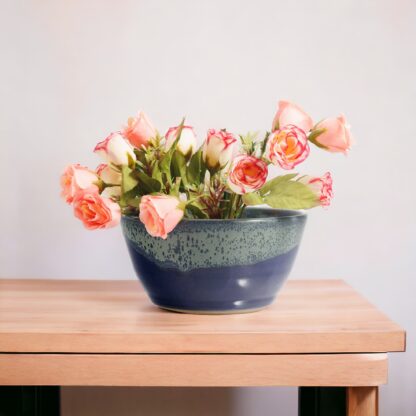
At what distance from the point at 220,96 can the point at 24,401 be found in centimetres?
72

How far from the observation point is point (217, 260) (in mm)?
973

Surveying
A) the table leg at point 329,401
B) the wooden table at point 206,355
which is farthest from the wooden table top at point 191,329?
the table leg at point 329,401

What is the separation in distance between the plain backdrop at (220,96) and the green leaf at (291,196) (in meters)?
0.45

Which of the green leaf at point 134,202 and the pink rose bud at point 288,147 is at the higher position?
the pink rose bud at point 288,147

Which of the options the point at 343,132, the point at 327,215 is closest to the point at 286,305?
the point at 343,132

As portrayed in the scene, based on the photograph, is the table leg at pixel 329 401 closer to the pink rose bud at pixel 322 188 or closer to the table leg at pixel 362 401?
the table leg at pixel 362 401

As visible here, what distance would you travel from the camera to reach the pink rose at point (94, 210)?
3.02ft

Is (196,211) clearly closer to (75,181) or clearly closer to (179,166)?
(179,166)

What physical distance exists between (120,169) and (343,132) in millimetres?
322

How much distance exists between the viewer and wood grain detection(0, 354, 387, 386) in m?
0.90

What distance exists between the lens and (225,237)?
97 cm

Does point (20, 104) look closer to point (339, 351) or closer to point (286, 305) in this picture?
point (286, 305)

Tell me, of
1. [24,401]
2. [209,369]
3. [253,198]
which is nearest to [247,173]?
[253,198]

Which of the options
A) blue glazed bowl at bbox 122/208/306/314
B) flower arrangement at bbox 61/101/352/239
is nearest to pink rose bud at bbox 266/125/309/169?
flower arrangement at bbox 61/101/352/239
